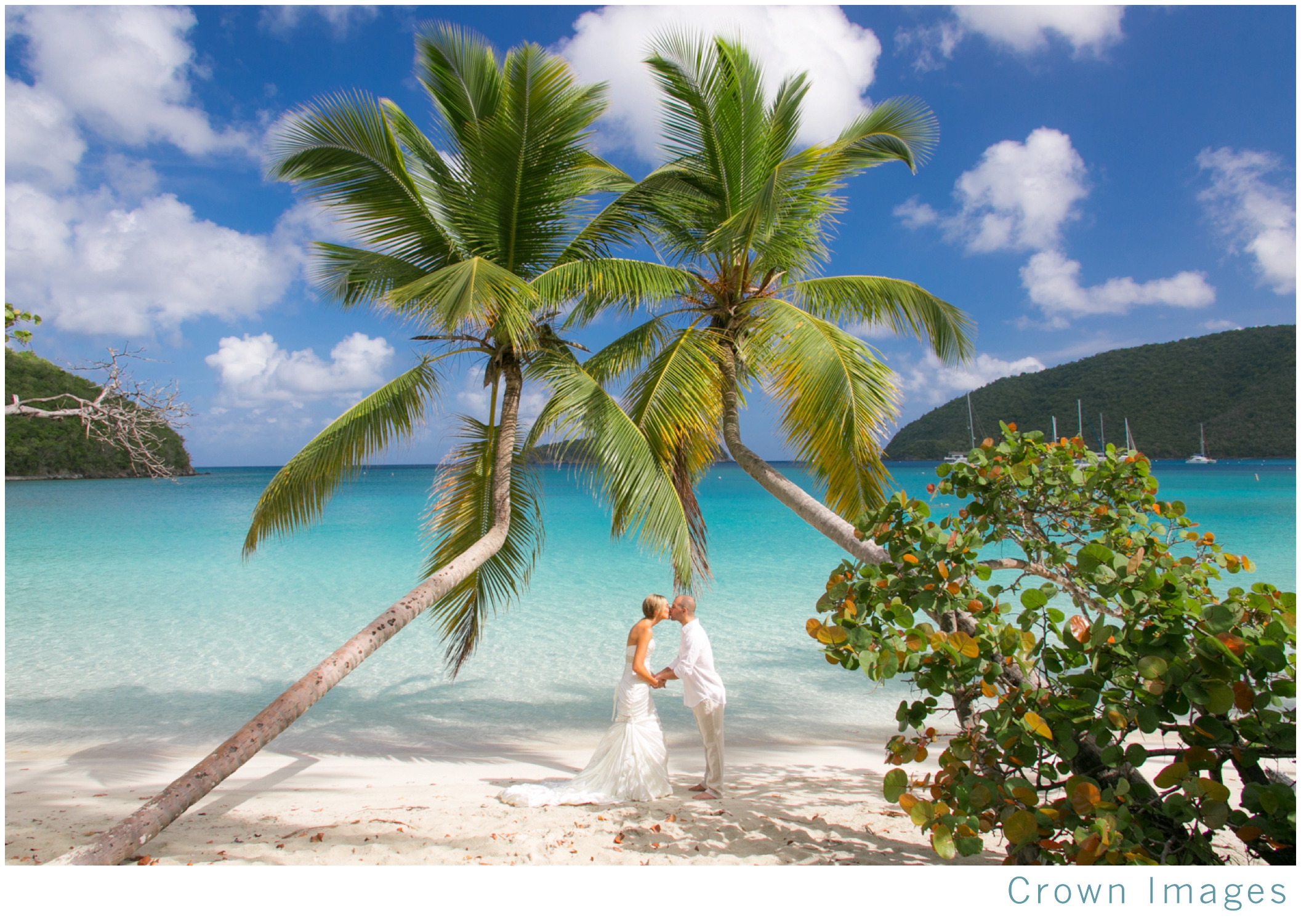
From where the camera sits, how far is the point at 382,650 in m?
9.76

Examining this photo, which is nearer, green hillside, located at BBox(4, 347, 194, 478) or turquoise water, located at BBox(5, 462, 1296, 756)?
green hillside, located at BBox(4, 347, 194, 478)

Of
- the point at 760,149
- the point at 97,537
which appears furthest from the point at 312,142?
the point at 97,537

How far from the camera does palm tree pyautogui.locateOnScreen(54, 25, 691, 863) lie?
4.97 m

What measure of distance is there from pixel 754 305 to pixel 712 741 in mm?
3667

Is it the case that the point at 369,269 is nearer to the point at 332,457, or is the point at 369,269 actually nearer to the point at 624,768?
the point at 332,457

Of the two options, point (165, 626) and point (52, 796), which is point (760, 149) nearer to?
point (52, 796)

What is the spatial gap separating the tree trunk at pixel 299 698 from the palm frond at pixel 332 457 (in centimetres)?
87

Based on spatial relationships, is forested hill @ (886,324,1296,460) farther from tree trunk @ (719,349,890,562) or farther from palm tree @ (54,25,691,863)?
palm tree @ (54,25,691,863)

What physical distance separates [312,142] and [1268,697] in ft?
21.6

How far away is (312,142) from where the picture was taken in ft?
17.3

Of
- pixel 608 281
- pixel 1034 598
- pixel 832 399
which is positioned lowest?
pixel 1034 598

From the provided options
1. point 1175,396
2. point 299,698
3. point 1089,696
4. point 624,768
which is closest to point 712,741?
point 624,768

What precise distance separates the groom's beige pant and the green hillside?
4109 mm

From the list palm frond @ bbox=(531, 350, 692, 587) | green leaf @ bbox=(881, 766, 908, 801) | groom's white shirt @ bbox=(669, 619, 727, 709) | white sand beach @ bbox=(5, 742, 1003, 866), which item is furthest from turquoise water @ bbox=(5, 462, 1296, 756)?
green leaf @ bbox=(881, 766, 908, 801)
